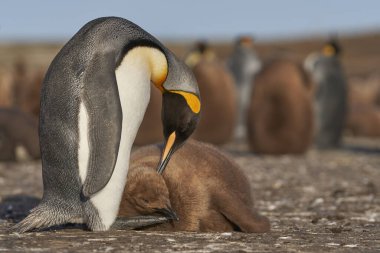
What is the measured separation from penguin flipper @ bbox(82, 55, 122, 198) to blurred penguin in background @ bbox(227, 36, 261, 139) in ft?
43.0

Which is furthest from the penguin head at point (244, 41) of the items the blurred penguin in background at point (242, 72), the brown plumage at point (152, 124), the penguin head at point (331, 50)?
the brown plumage at point (152, 124)

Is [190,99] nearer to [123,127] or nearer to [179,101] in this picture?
[179,101]

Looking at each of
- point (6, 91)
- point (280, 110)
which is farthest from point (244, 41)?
point (280, 110)

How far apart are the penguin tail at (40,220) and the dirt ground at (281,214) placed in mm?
64

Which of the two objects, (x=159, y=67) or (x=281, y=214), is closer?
(x=159, y=67)

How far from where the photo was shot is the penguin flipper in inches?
185

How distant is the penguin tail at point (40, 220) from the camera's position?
471 cm

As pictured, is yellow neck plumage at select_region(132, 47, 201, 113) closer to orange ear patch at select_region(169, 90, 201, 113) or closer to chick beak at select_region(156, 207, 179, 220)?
orange ear patch at select_region(169, 90, 201, 113)

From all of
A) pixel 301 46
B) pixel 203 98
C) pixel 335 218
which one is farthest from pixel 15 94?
pixel 301 46

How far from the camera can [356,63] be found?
5109cm

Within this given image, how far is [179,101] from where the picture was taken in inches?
195

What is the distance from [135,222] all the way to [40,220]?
1.73 feet

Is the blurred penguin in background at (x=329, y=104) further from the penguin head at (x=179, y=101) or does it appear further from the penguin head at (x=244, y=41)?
the penguin head at (x=179, y=101)

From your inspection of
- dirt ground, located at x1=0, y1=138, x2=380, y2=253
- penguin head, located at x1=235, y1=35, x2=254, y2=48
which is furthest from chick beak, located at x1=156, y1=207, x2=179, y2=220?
penguin head, located at x1=235, y1=35, x2=254, y2=48
